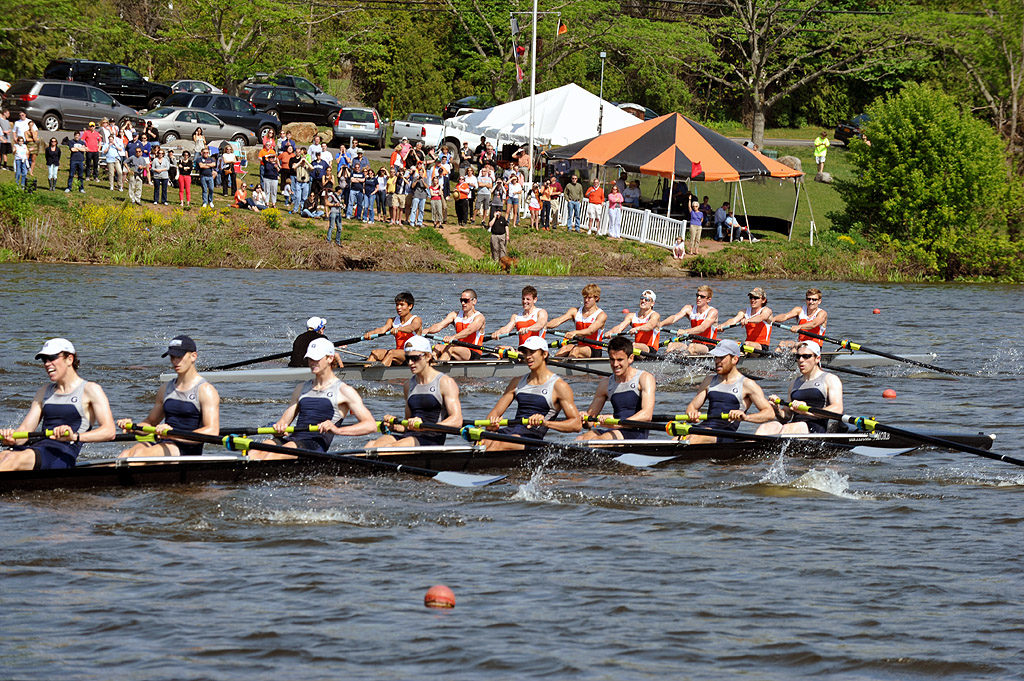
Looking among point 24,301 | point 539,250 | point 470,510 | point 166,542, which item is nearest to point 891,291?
point 539,250

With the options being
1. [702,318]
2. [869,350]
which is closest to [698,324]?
[702,318]

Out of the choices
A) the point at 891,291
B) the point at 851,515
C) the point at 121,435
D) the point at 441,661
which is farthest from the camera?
the point at 891,291

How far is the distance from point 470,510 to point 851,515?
12.5ft

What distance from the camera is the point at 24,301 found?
25.7 metres

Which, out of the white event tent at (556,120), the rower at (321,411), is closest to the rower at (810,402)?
the rower at (321,411)

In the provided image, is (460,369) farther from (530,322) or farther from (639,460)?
(639,460)

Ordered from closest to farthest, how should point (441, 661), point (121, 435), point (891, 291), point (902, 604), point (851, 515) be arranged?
point (441, 661) < point (902, 604) < point (121, 435) < point (851, 515) < point (891, 291)

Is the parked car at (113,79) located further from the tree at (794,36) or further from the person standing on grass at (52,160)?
the tree at (794,36)

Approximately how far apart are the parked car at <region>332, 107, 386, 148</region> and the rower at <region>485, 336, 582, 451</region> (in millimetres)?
32137

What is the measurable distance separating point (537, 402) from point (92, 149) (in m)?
23.3

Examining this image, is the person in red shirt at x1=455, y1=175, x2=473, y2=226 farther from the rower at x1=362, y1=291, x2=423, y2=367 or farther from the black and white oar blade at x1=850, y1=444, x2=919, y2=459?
the black and white oar blade at x1=850, y1=444, x2=919, y2=459

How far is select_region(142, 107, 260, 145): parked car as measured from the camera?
3712 centimetres

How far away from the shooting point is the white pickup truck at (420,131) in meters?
44.7

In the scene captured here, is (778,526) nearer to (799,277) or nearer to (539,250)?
(539,250)
